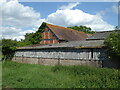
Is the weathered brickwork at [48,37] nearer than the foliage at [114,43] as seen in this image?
No

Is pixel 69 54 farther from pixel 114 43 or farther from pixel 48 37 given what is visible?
pixel 48 37

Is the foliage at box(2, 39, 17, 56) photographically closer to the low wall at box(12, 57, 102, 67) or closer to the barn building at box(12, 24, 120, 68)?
the barn building at box(12, 24, 120, 68)

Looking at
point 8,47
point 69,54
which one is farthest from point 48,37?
point 69,54

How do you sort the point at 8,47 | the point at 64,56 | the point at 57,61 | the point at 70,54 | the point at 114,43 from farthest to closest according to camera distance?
the point at 8,47, the point at 57,61, the point at 64,56, the point at 70,54, the point at 114,43

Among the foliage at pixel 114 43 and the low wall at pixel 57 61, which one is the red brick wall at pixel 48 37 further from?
the foliage at pixel 114 43

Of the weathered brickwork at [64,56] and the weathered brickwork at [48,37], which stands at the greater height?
the weathered brickwork at [48,37]

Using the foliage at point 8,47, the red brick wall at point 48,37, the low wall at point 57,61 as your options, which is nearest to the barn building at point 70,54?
the low wall at point 57,61

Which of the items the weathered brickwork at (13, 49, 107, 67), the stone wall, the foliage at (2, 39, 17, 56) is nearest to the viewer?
the stone wall

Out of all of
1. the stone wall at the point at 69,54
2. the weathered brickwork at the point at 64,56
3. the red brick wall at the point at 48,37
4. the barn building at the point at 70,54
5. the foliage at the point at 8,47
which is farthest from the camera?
the red brick wall at the point at 48,37

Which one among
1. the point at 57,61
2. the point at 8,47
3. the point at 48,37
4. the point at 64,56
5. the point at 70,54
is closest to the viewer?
the point at 70,54

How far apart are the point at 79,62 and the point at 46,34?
1670cm

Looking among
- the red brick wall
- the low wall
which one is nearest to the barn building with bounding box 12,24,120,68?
the low wall

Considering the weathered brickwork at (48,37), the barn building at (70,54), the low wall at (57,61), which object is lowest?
the low wall at (57,61)

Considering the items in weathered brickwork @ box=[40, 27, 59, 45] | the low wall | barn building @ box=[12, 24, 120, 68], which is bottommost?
the low wall
